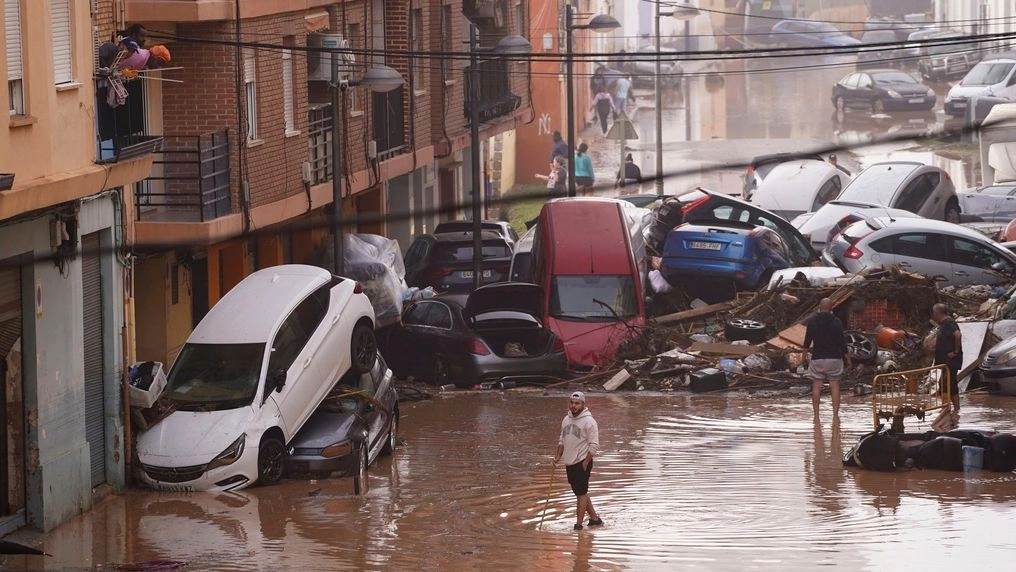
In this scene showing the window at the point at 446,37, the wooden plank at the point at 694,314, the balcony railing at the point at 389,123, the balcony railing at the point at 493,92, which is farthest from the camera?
the balcony railing at the point at 493,92

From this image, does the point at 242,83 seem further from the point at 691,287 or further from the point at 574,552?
the point at 574,552

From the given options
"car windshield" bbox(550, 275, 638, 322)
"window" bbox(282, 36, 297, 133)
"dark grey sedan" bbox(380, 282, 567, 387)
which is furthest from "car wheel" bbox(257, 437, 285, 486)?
"window" bbox(282, 36, 297, 133)

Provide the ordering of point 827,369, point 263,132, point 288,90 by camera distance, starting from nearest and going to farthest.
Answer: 1. point 827,369
2. point 263,132
3. point 288,90

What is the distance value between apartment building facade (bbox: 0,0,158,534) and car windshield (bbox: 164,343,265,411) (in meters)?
0.70

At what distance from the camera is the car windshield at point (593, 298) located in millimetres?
24938

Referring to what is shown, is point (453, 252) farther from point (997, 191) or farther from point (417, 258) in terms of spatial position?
point (997, 191)

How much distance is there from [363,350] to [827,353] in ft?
18.6

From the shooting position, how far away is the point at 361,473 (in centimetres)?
1755

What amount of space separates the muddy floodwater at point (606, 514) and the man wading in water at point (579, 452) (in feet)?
0.80

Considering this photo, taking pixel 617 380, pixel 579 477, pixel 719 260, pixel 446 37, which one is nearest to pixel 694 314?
pixel 719 260

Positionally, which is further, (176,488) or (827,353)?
(827,353)

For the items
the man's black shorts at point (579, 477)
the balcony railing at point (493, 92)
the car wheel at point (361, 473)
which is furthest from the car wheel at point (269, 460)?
the balcony railing at point (493, 92)

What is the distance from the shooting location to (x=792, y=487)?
16547mm

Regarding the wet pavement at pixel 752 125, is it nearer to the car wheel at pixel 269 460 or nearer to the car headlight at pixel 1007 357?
the car headlight at pixel 1007 357
